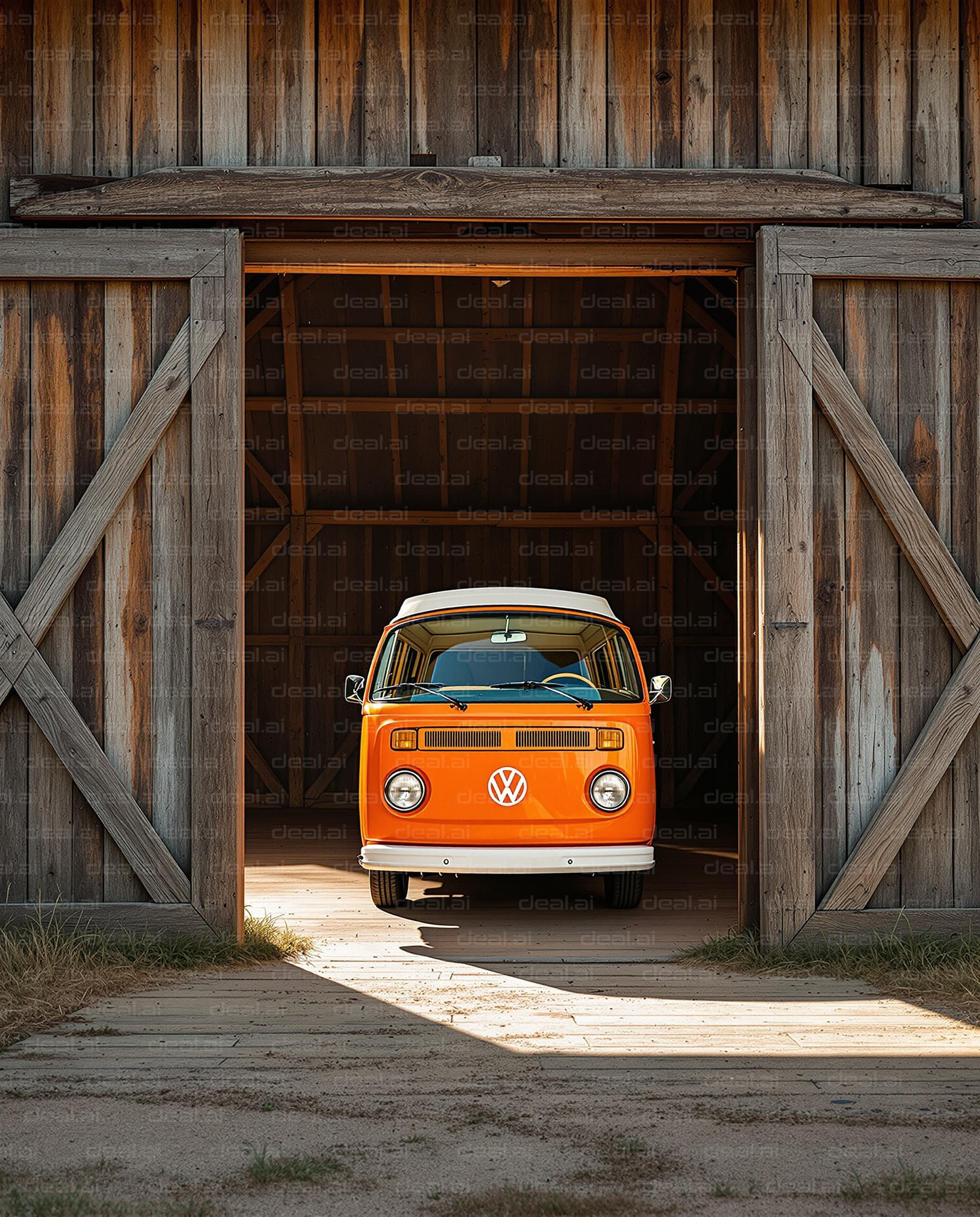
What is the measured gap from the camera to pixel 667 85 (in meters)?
5.93

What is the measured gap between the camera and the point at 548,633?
7.21m

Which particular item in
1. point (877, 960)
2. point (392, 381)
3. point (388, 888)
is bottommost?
point (388, 888)

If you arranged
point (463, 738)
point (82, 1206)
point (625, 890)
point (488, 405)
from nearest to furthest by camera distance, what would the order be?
1. point (82, 1206)
2. point (463, 738)
3. point (625, 890)
4. point (488, 405)

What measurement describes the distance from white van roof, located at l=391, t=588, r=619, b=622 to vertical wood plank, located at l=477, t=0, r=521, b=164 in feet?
8.27

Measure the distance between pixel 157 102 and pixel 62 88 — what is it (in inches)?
18.5

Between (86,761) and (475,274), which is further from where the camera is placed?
(475,274)

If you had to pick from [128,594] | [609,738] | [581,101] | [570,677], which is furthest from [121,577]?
[581,101]

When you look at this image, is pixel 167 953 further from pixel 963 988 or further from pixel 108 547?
pixel 963 988

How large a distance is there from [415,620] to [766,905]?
9.06ft

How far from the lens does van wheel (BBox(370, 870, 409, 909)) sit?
7258mm

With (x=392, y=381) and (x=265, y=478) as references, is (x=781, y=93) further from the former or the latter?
(x=265, y=478)

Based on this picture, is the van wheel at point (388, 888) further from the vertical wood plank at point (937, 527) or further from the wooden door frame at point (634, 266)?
the vertical wood plank at point (937, 527)

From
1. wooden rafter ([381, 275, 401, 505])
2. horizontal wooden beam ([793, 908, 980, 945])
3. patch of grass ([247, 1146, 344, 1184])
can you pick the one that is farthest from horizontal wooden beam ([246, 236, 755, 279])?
wooden rafter ([381, 275, 401, 505])

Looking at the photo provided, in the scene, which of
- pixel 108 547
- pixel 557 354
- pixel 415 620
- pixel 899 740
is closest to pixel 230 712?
pixel 108 547
